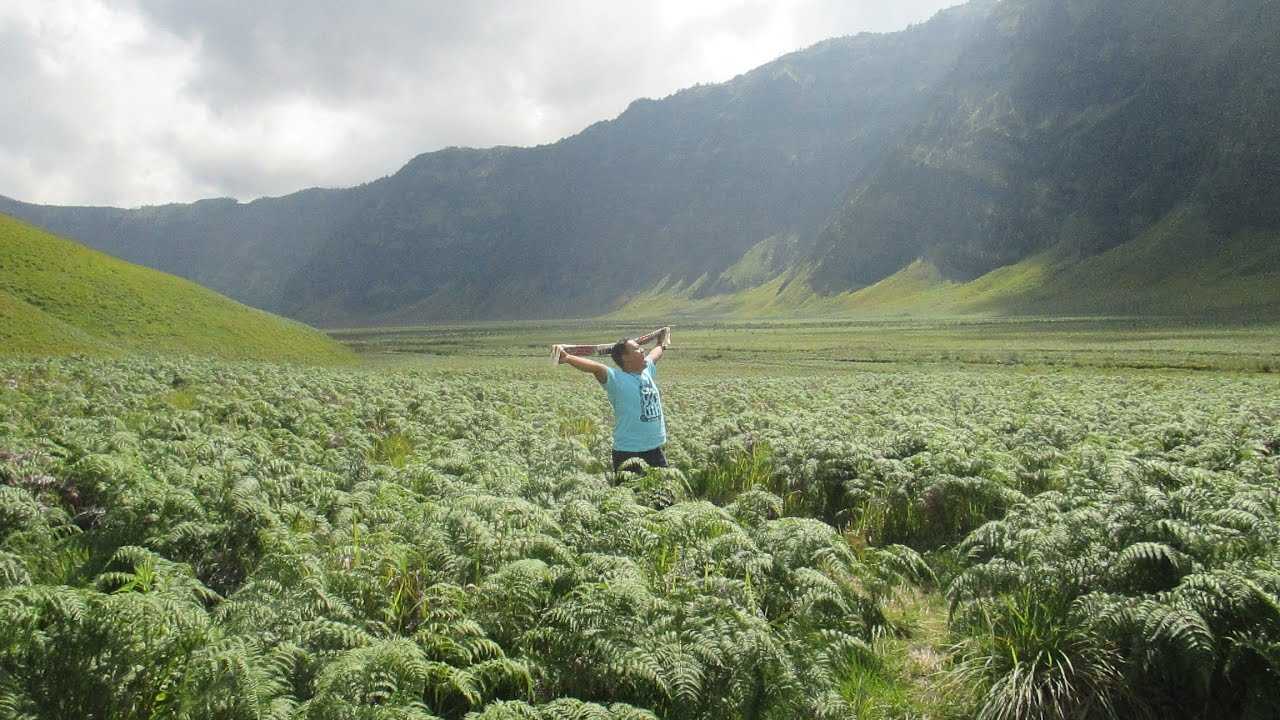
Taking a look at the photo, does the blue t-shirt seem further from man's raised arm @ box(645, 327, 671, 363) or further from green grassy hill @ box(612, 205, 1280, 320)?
Answer: green grassy hill @ box(612, 205, 1280, 320)

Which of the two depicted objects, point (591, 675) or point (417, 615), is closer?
point (591, 675)

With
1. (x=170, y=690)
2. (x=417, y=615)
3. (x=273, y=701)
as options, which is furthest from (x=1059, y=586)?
(x=170, y=690)

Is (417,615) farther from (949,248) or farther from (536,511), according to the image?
(949,248)

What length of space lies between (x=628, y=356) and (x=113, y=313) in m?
64.5

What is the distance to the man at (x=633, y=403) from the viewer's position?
28.7ft

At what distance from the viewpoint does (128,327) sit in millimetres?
54812

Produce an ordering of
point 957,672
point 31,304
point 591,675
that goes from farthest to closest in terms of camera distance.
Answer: point 31,304 → point 957,672 → point 591,675

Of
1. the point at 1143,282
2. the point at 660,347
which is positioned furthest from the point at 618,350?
the point at 1143,282

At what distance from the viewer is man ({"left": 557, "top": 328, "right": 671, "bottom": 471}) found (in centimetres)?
874

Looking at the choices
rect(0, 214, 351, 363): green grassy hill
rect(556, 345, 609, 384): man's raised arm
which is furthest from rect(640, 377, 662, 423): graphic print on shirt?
rect(0, 214, 351, 363): green grassy hill

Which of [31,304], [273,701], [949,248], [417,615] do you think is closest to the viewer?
[273,701]

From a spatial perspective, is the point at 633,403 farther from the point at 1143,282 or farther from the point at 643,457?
the point at 1143,282

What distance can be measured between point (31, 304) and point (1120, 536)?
69522 mm

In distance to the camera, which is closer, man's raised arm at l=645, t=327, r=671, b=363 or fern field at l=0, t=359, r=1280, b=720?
fern field at l=0, t=359, r=1280, b=720
